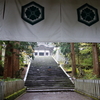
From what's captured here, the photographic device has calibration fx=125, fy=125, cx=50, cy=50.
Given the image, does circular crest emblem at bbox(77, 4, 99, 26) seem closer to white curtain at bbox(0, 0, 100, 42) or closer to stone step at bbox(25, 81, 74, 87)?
white curtain at bbox(0, 0, 100, 42)

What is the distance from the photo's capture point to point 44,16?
4.31m

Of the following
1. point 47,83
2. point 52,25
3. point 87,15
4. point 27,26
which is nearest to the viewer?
point 27,26

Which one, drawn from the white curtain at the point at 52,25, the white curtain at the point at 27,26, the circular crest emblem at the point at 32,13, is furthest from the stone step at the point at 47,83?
the circular crest emblem at the point at 32,13

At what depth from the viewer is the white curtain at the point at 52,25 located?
4.07 metres

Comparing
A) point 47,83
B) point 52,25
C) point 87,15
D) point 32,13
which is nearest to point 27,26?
point 32,13

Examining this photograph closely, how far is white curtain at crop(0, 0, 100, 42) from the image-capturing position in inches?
160

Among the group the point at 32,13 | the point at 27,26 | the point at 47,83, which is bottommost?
the point at 47,83

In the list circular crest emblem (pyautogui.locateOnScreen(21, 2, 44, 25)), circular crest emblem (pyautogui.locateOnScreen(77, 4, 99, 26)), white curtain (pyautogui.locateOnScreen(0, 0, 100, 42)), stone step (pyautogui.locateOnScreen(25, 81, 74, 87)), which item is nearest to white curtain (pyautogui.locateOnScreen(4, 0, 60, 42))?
white curtain (pyautogui.locateOnScreen(0, 0, 100, 42))

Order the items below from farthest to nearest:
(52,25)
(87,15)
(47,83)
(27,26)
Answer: (47,83) → (87,15) → (52,25) → (27,26)

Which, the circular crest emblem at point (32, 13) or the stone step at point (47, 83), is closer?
the circular crest emblem at point (32, 13)

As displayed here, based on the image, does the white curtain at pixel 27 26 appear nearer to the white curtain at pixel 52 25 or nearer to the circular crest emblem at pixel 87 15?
the white curtain at pixel 52 25

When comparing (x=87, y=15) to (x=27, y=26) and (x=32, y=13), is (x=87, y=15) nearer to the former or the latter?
(x=32, y=13)

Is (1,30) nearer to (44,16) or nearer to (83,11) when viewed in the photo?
(44,16)

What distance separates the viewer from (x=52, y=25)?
426 cm
